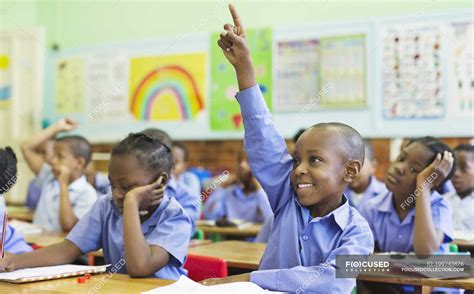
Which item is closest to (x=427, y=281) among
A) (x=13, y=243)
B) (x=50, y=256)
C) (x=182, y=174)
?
(x=50, y=256)

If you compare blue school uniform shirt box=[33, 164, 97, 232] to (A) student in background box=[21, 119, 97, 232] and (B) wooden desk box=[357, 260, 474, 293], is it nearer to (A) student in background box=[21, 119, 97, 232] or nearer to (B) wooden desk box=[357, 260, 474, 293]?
(A) student in background box=[21, 119, 97, 232]

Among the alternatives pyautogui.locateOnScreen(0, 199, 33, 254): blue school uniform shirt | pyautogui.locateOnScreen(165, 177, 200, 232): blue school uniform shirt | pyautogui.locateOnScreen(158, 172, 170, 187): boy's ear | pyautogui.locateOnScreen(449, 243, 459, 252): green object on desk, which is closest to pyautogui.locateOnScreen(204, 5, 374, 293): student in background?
pyautogui.locateOnScreen(158, 172, 170, 187): boy's ear

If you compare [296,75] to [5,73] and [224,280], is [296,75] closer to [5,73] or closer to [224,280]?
[5,73]

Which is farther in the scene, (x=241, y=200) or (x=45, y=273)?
(x=241, y=200)

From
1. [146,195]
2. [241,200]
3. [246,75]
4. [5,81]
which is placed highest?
[5,81]

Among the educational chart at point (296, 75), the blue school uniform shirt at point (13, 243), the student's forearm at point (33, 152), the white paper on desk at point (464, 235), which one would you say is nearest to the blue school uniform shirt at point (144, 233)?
the blue school uniform shirt at point (13, 243)

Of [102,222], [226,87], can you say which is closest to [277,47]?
[226,87]

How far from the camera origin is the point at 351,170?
5.50ft

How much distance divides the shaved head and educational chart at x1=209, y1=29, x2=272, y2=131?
11.8 ft

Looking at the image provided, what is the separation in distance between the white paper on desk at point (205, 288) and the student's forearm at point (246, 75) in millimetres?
550

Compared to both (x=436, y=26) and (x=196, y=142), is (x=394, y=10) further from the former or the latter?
(x=196, y=142)

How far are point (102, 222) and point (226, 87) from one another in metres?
3.65

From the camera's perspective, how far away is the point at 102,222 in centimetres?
197

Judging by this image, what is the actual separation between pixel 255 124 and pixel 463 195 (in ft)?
7.17
